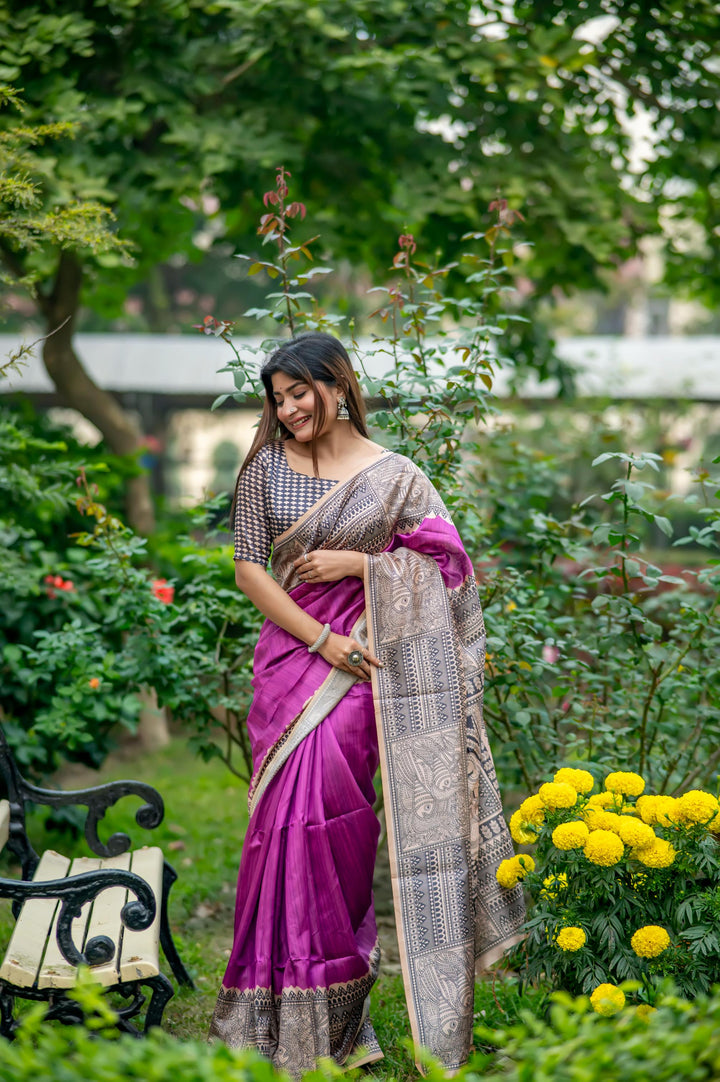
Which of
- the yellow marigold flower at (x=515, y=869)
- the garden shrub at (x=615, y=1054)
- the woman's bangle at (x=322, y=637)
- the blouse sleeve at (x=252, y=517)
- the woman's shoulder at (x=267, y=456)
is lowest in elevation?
the yellow marigold flower at (x=515, y=869)

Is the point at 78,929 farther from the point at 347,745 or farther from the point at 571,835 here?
the point at 571,835

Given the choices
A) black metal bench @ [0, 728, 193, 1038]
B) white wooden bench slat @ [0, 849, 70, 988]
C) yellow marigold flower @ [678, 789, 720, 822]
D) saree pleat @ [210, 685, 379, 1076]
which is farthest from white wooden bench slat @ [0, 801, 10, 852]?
yellow marigold flower @ [678, 789, 720, 822]

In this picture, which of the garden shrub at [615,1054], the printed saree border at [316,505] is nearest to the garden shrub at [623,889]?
the garden shrub at [615,1054]

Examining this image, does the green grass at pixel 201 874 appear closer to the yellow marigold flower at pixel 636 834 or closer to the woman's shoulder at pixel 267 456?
the yellow marigold flower at pixel 636 834

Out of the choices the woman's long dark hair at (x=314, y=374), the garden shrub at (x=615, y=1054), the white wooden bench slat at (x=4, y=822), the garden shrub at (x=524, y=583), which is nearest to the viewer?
the garden shrub at (x=615, y=1054)

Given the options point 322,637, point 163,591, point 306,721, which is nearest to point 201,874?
point 163,591

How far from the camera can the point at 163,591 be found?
4145mm

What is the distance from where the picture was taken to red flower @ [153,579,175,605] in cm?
387

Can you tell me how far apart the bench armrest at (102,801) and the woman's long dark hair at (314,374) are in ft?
3.46

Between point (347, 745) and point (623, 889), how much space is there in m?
0.83

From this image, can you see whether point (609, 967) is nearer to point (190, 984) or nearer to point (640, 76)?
point (190, 984)

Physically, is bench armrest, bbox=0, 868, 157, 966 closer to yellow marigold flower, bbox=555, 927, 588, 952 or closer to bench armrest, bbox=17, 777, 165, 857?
bench armrest, bbox=17, 777, 165, 857

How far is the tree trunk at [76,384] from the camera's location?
5.52m

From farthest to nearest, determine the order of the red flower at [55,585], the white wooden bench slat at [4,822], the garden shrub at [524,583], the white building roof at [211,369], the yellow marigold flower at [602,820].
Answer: the white building roof at [211,369], the red flower at [55,585], the garden shrub at [524,583], the white wooden bench slat at [4,822], the yellow marigold flower at [602,820]
